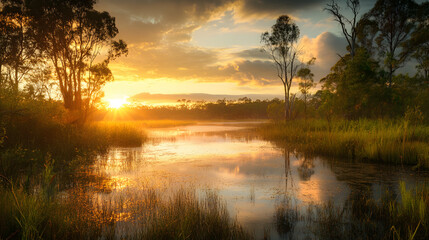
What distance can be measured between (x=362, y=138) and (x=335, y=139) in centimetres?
136

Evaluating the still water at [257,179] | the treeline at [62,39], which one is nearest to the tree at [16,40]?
the treeline at [62,39]

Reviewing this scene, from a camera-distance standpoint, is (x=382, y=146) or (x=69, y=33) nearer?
(x=382, y=146)

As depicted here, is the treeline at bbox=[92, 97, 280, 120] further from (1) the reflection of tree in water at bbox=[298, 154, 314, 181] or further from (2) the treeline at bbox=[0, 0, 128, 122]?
(1) the reflection of tree in water at bbox=[298, 154, 314, 181]

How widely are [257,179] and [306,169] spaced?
2649 millimetres

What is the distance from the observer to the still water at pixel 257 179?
19.5 ft

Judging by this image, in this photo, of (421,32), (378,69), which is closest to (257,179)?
(378,69)

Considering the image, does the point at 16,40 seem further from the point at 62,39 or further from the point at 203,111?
the point at 203,111

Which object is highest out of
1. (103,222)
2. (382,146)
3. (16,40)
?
(16,40)

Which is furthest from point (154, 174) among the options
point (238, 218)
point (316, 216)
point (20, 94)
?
point (20, 94)

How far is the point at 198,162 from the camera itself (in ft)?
38.8

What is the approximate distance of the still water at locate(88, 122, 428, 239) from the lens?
5953 millimetres

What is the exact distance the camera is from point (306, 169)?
1001cm

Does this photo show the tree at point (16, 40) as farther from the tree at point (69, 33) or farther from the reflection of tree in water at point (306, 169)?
the reflection of tree in water at point (306, 169)

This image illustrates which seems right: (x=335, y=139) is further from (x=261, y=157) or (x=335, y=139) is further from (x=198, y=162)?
(x=198, y=162)
